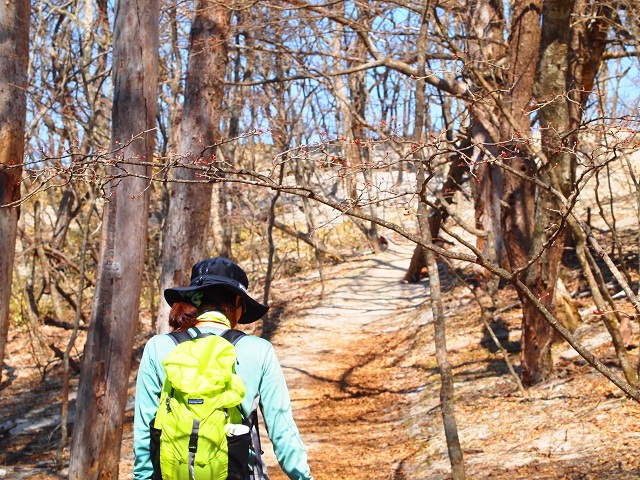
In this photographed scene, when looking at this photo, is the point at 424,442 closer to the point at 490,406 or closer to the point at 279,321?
the point at 490,406

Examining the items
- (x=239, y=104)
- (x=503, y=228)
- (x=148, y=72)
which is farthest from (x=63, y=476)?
(x=239, y=104)

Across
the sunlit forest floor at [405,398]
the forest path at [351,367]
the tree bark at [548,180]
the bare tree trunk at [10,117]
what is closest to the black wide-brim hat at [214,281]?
the bare tree trunk at [10,117]

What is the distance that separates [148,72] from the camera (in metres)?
6.45

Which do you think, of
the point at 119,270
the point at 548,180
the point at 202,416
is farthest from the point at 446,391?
the point at 202,416

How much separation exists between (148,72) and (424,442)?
479cm

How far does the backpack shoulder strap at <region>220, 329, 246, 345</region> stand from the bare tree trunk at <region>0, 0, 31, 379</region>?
360cm

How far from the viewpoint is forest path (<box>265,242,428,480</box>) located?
8453 millimetres

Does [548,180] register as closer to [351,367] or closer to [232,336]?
[232,336]

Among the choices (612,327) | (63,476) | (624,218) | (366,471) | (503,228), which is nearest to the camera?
(612,327)

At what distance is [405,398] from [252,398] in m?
8.17

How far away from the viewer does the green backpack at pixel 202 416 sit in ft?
8.09

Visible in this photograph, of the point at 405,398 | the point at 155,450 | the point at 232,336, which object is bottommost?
the point at 405,398

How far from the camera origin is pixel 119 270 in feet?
20.6

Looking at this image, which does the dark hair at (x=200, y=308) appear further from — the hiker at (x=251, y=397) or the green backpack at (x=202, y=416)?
the green backpack at (x=202, y=416)
